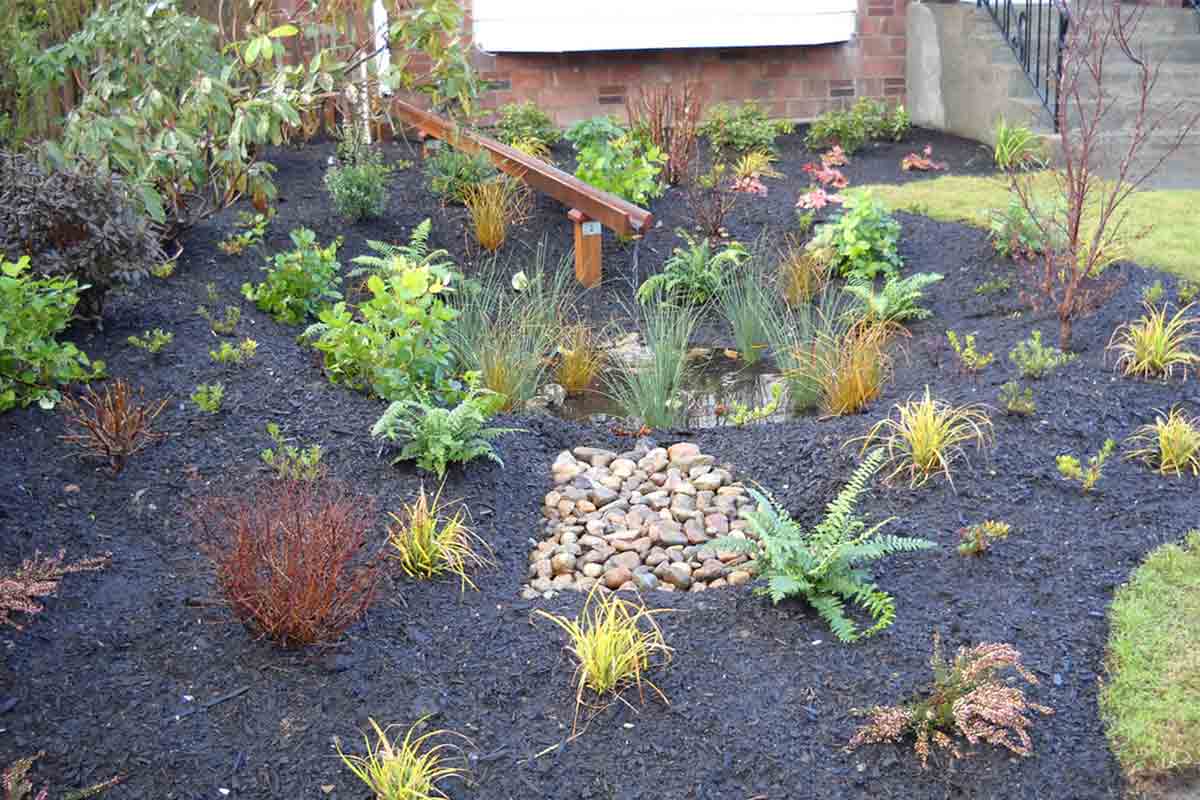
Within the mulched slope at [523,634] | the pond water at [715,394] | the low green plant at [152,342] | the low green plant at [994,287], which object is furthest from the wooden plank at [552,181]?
the low green plant at [152,342]

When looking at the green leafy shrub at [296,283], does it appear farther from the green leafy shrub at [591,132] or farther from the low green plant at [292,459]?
the green leafy shrub at [591,132]

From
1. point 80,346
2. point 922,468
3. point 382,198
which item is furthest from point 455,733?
point 382,198

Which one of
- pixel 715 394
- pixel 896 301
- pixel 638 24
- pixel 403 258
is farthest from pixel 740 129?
pixel 403 258

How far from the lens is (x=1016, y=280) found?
6.48 metres

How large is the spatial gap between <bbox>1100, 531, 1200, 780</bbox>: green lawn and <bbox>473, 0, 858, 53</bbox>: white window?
23.1 feet

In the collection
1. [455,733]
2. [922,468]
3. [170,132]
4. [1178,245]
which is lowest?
[455,733]

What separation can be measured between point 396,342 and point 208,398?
0.78 metres

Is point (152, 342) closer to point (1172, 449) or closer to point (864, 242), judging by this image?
point (864, 242)

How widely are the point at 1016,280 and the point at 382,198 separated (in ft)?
12.7

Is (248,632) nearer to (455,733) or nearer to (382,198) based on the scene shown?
(455,733)

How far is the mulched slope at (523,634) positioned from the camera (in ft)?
10.3

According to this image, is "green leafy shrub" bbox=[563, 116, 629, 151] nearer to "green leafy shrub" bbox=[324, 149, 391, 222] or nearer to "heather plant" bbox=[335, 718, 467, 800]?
"green leafy shrub" bbox=[324, 149, 391, 222]

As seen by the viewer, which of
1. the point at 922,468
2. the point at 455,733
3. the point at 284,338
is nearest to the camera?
the point at 455,733

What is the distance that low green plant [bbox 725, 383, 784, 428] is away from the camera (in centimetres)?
563
